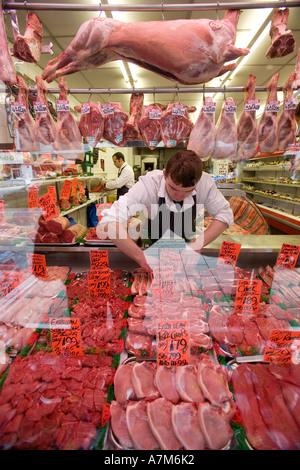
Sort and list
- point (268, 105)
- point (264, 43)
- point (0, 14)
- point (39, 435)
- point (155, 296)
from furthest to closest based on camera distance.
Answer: point (264, 43) < point (268, 105) < point (155, 296) < point (0, 14) < point (39, 435)

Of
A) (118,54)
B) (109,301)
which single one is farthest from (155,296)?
(118,54)

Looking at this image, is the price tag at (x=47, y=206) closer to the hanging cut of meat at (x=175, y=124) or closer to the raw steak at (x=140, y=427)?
the hanging cut of meat at (x=175, y=124)

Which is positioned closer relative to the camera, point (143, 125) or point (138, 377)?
point (138, 377)

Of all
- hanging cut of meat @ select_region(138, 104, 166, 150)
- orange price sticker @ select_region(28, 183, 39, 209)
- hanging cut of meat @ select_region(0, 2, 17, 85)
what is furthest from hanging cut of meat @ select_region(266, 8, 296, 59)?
orange price sticker @ select_region(28, 183, 39, 209)

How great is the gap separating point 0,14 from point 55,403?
103 inches

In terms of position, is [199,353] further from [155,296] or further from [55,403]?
[55,403]

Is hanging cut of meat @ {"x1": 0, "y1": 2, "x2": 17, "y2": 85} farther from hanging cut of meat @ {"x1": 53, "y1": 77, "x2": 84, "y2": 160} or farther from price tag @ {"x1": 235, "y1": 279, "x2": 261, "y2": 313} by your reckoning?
price tag @ {"x1": 235, "y1": 279, "x2": 261, "y2": 313}

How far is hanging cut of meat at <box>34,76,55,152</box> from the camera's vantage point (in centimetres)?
259

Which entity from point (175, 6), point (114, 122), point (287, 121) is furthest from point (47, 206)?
point (287, 121)

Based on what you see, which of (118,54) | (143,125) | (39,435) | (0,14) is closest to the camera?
(39,435)

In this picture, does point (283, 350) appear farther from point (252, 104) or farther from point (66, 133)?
point (66, 133)

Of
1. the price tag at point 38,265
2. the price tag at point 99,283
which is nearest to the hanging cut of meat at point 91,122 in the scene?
the price tag at point 38,265

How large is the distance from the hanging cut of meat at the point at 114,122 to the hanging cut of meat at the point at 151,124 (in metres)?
0.20

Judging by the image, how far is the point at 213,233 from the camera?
8.93ft
